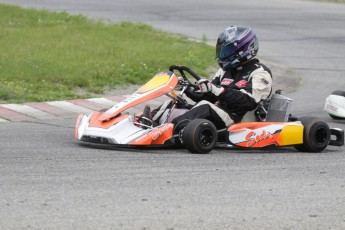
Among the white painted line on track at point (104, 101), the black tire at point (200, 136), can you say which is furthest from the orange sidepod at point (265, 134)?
the white painted line on track at point (104, 101)

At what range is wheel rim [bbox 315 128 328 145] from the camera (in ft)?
27.1

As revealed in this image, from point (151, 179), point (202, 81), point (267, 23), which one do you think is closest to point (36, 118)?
point (202, 81)

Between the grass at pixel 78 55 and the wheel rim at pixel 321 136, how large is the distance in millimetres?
3460

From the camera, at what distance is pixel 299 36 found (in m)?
17.5

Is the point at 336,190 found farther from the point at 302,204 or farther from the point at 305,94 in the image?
the point at 305,94

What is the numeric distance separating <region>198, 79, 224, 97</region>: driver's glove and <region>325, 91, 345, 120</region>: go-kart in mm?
2494

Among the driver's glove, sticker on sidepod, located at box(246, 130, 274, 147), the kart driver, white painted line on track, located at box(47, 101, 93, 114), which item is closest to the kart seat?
the kart driver

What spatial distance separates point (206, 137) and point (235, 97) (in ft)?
1.66

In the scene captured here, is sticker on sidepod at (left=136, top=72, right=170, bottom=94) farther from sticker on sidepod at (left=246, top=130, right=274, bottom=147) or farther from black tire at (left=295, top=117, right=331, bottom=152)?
black tire at (left=295, top=117, right=331, bottom=152)

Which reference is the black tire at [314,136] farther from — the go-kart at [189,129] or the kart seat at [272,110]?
the kart seat at [272,110]

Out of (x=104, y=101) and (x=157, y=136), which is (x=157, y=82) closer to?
(x=157, y=136)

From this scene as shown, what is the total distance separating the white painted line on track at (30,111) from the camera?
384 inches

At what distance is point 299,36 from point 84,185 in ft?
38.7

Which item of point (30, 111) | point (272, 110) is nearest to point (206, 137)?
point (272, 110)
